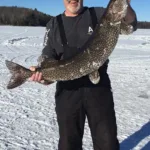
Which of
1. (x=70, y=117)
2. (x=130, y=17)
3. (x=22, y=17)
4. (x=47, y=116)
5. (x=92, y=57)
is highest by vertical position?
(x=130, y=17)

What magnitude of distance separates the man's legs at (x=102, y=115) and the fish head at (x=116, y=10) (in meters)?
0.66

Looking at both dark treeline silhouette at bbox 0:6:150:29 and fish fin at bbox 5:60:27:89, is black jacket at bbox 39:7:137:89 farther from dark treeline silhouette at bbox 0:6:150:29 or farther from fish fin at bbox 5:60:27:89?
dark treeline silhouette at bbox 0:6:150:29

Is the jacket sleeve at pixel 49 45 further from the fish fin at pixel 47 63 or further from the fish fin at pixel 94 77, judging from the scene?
the fish fin at pixel 94 77

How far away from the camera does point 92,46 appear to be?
10.00 ft

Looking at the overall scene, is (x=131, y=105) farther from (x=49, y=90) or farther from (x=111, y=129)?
(x=111, y=129)

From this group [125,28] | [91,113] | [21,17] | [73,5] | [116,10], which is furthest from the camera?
[21,17]

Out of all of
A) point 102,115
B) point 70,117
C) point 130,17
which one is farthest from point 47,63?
point 130,17

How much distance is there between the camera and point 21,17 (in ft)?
171

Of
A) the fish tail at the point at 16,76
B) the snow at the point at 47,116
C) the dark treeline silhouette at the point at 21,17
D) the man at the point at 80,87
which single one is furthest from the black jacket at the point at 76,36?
the dark treeline silhouette at the point at 21,17

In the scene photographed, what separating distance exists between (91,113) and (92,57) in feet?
1.75

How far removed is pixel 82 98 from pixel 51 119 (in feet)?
8.08

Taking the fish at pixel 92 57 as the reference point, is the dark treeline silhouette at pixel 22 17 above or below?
below

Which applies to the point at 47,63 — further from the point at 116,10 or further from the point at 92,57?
the point at 116,10

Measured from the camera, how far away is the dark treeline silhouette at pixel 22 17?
1967 inches
